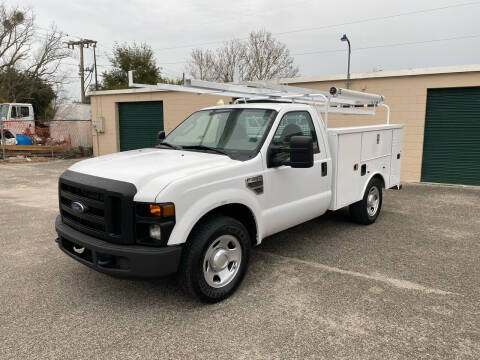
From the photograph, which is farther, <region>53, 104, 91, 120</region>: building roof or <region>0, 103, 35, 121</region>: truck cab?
<region>53, 104, 91, 120</region>: building roof

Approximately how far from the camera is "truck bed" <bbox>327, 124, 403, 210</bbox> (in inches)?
203

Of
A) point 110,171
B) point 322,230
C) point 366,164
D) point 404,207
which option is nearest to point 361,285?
point 322,230

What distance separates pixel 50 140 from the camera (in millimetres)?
17547

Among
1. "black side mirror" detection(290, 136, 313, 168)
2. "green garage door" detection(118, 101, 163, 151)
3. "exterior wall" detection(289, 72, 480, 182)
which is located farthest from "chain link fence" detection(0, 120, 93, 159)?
"black side mirror" detection(290, 136, 313, 168)

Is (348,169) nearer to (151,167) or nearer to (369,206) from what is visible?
(369,206)

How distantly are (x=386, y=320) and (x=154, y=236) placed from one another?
2.19m

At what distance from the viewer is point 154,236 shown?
124 inches

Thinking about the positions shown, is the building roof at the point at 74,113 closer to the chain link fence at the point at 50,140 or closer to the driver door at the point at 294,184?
the chain link fence at the point at 50,140

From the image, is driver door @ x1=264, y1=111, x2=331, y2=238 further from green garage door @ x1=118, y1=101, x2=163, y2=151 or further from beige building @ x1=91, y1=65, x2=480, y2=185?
green garage door @ x1=118, y1=101, x2=163, y2=151

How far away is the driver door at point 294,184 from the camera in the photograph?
416 cm

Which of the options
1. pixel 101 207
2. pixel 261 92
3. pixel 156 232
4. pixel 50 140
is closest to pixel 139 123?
pixel 50 140

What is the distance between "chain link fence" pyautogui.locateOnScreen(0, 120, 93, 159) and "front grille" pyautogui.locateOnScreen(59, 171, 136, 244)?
14.5 m

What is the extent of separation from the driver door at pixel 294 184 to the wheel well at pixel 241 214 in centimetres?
18

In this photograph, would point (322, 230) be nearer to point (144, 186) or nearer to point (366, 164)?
point (366, 164)
